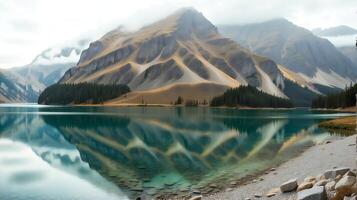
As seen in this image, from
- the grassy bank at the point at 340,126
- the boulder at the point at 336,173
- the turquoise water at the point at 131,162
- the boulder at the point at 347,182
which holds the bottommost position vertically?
the turquoise water at the point at 131,162

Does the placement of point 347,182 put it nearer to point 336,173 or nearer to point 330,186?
point 330,186

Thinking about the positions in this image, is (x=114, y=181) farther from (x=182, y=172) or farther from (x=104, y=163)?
(x=104, y=163)

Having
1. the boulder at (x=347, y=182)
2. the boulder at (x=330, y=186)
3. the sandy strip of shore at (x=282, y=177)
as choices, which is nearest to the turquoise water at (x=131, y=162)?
the sandy strip of shore at (x=282, y=177)

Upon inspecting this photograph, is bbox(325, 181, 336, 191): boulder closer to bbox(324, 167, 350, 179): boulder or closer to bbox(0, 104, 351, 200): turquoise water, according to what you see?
bbox(324, 167, 350, 179): boulder

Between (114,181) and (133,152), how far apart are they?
25789 mm

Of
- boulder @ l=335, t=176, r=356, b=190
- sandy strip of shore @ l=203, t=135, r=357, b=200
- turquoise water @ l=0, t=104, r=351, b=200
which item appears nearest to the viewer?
boulder @ l=335, t=176, r=356, b=190

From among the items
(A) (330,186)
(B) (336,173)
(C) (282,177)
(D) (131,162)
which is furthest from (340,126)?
(A) (330,186)

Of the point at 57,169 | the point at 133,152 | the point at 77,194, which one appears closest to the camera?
the point at 77,194

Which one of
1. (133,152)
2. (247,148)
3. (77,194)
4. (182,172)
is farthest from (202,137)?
(77,194)

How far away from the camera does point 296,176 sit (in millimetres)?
42125

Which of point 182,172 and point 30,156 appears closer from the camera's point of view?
point 182,172

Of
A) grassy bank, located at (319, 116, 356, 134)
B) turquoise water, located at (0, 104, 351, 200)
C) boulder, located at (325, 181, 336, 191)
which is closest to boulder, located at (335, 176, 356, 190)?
boulder, located at (325, 181, 336, 191)

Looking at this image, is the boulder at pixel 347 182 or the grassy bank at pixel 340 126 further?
the grassy bank at pixel 340 126

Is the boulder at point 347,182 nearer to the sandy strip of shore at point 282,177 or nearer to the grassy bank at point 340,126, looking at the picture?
the sandy strip of shore at point 282,177
